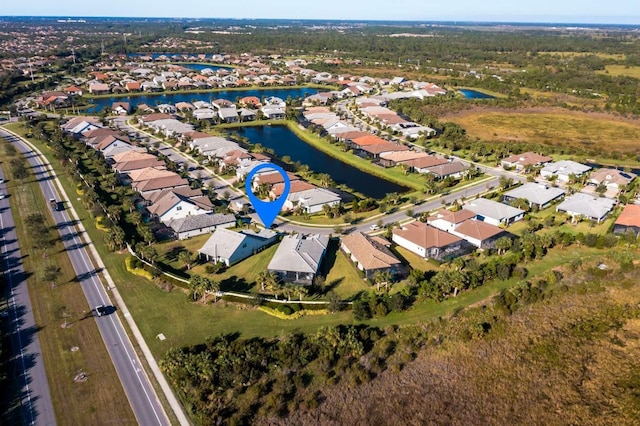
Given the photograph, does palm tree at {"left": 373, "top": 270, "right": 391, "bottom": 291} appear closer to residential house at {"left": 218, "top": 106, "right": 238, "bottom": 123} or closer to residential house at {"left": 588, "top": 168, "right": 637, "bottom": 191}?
residential house at {"left": 588, "top": 168, "right": 637, "bottom": 191}

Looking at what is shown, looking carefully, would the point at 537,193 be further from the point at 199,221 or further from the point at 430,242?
the point at 199,221

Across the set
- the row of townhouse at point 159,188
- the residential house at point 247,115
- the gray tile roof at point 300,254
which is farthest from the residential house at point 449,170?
the residential house at point 247,115

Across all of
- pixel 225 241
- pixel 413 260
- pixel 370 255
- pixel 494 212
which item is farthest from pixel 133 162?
pixel 494 212

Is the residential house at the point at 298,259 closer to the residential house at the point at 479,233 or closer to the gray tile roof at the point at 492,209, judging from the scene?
the residential house at the point at 479,233


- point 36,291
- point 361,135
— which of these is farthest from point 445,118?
point 36,291

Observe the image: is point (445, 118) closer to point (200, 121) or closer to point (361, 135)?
point (361, 135)

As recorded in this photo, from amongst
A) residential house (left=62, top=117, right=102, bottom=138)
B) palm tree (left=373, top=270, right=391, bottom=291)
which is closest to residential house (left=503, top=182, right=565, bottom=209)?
palm tree (left=373, top=270, right=391, bottom=291)
